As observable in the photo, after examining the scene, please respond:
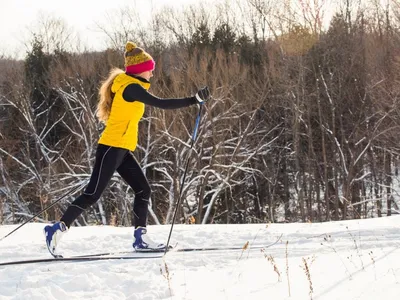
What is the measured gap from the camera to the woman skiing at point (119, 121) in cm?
443

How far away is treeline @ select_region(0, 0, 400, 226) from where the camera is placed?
20.1 meters

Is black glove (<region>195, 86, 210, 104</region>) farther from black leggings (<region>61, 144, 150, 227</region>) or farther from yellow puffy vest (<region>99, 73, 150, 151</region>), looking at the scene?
black leggings (<region>61, 144, 150, 227</region>)

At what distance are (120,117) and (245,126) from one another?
17036mm

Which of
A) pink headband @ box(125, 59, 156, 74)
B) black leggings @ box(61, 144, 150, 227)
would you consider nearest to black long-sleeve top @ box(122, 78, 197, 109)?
pink headband @ box(125, 59, 156, 74)

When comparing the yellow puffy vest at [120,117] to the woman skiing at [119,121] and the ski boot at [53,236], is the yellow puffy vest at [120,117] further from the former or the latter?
the ski boot at [53,236]

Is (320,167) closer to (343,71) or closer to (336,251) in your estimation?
(343,71)

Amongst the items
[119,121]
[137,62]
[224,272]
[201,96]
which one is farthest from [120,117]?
[224,272]

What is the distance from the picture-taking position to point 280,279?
3.49m

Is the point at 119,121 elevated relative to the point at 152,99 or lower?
lower

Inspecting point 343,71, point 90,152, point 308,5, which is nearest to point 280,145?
point 343,71

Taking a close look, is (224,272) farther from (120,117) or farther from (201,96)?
(120,117)

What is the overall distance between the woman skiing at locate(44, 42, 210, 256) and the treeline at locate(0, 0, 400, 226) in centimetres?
1426

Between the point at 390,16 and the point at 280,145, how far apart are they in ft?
25.7

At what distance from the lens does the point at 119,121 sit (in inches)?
182
